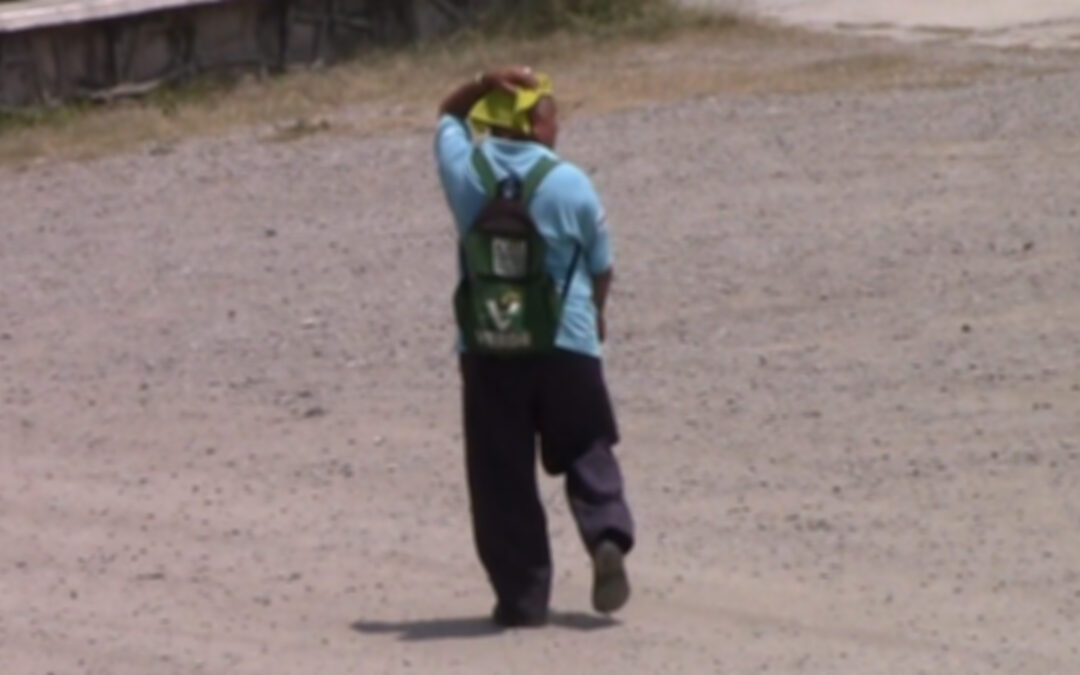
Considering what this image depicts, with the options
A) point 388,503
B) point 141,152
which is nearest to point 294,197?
point 141,152

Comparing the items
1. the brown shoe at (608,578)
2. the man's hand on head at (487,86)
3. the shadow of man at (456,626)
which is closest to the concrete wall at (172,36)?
the man's hand on head at (487,86)

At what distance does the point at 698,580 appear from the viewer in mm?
7840

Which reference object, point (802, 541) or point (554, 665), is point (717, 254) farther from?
point (554, 665)

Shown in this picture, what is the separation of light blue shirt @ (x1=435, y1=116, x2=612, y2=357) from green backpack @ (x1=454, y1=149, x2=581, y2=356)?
31 mm

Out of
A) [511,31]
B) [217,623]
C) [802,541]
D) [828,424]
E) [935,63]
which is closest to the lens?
[217,623]

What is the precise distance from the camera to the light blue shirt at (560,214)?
7.14 m

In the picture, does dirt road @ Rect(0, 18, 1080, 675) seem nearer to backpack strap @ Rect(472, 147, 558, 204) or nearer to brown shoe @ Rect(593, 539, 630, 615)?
brown shoe @ Rect(593, 539, 630, 615)

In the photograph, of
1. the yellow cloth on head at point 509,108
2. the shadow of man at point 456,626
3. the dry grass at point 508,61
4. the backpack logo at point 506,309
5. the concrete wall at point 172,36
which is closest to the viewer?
the backpack logo at point 506,309

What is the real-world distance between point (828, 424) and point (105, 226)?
633 cm

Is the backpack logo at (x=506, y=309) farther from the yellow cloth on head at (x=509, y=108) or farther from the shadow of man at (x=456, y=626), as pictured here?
the shadow of man at (x=456, y=626)

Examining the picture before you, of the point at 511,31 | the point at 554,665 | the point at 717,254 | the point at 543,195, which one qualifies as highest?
the point at 543,195

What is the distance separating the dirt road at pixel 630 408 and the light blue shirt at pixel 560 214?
2.90 feet

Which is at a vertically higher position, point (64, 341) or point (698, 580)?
point (698, 580)

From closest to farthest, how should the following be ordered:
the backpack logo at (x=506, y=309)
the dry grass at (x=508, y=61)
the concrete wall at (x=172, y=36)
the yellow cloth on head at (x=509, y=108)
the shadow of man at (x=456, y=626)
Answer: the backpack logo at (x=506, y=309), the yellow cloth on head at (x=509, y=108), the shadow of man at (x=456, y=626), the dry grass at (x=508, y=61), the concrete wall at (x=172, y=36)
